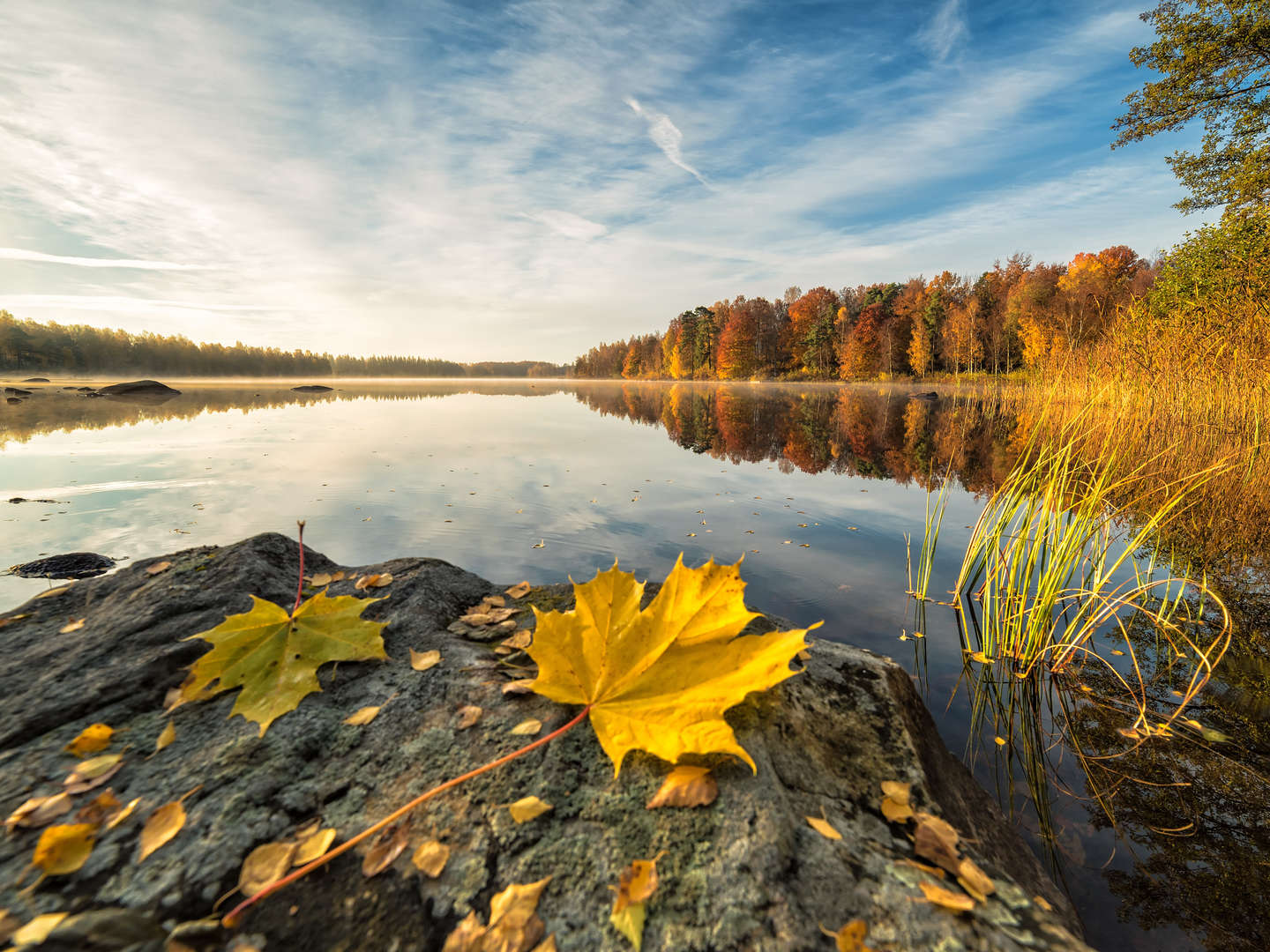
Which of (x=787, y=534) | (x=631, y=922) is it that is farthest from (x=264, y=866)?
(x=787, y=534)

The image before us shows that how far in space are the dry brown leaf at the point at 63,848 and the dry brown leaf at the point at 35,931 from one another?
0.48ft

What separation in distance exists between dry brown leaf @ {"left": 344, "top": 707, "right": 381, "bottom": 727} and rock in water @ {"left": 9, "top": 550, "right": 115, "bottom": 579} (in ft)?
13.6

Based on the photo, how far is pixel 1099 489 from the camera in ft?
9.38

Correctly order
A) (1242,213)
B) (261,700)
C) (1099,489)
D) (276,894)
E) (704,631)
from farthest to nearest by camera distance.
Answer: (1242,213) < (1099,489) < (261,700) < (704,631) < (276,894)

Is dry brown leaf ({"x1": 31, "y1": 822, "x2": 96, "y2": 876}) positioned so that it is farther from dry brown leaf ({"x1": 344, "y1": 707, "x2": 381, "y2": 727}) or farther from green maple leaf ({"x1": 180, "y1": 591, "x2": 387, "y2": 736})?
dry brown leaf ({"x1": 344, "y1": 707, "x2": 381, "y2": 727})

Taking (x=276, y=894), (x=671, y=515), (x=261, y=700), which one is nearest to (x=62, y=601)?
(x=261, y=700)

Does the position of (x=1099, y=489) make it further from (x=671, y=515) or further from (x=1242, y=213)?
(x=1242, y=213)

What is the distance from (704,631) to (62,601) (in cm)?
330

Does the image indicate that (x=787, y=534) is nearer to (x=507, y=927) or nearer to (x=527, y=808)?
(x=527, y=808)

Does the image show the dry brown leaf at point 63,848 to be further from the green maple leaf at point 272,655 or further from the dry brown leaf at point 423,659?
the dry brown leaf at point 423,659

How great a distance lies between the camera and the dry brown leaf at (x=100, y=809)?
43.9 inches

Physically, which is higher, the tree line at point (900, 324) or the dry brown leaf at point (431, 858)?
the tree line at point (900, 324)

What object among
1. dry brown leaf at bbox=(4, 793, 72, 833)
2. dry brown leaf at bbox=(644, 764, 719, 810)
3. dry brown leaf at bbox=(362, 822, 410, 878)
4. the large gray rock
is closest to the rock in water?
the large gray rock

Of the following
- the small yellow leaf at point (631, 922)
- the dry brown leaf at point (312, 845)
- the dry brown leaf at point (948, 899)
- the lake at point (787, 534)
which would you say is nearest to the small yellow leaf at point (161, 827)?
the dry brown leaf at point (312, 845)
